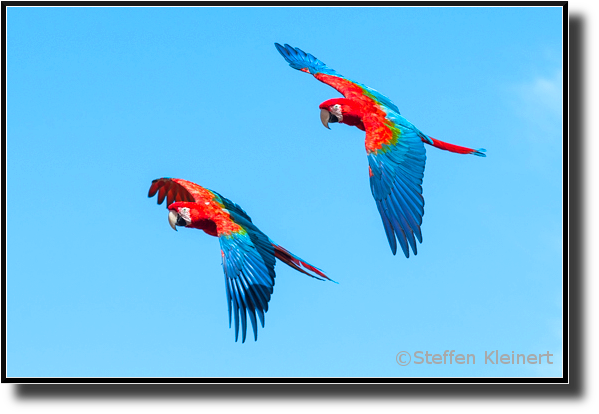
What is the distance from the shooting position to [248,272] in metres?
7.24

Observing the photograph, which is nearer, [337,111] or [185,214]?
[185,214]

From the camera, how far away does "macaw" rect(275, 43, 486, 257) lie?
283 inches

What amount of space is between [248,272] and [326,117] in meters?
2.09

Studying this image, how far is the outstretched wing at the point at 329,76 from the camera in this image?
8602mm

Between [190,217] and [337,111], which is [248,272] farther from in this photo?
[337,111]

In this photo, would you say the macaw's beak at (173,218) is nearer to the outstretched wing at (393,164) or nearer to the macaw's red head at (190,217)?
the macaw's red head at (190,217)

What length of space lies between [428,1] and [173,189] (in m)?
3.10

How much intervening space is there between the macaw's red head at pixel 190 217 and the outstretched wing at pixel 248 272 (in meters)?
0.50

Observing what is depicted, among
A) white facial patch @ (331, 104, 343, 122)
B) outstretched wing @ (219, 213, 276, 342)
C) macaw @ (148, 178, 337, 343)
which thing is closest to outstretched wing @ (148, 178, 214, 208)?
macaw @ (148, 178, 337, 343)

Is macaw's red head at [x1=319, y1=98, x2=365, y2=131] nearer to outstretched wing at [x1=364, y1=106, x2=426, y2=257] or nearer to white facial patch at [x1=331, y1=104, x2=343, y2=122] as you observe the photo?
white facial patch at [x1=331, y1=104, x2=343, y2=122]

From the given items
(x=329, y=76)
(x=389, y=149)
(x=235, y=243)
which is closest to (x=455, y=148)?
(x=389, y=149)

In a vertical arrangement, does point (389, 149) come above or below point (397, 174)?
above

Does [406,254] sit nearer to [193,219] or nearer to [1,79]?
[193,219]

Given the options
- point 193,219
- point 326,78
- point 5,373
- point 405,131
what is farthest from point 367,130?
point 5,373
